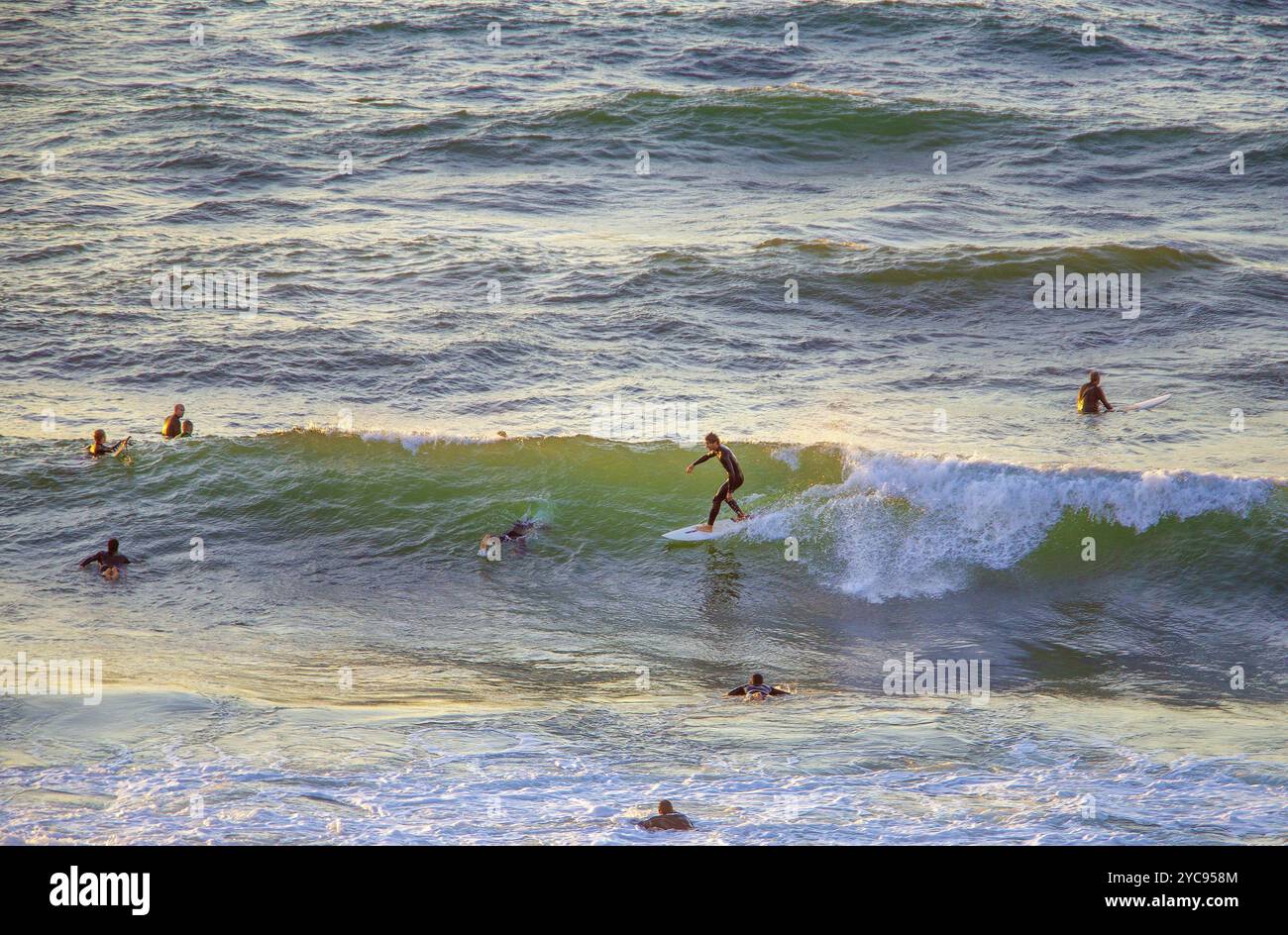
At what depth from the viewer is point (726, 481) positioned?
50.6 ft

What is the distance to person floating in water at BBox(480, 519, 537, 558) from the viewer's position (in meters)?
15.0

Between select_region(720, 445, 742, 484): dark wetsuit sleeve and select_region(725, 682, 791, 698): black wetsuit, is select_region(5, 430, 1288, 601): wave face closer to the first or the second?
select_region(720, 445, 742, 484): dark wetsuit sleeve

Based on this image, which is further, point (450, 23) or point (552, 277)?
point (450, 23)

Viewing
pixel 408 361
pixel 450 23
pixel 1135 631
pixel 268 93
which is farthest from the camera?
pixel 450 23

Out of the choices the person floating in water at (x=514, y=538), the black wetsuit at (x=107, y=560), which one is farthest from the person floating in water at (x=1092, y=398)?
the black wetsuit at (x=107, y=560)

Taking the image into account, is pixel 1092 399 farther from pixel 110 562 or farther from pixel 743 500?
pixel 110 562

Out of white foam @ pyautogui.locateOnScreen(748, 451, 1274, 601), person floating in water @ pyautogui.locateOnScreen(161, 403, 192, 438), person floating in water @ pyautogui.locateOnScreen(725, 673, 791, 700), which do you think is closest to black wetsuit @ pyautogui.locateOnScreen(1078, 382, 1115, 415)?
white foam @ pyautogui.locateOnScreen(748, 451, 1274, 601)

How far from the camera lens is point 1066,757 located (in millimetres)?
9680

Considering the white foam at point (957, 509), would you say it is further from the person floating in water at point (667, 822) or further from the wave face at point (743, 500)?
the person floating in water at point (667, 822)

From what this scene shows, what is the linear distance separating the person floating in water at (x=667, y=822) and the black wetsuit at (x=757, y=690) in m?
2.89

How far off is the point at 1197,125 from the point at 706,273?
13.1 metres
